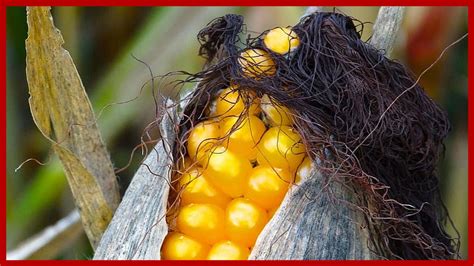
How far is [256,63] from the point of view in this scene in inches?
29.6

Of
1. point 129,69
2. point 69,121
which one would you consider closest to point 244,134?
point 69,121

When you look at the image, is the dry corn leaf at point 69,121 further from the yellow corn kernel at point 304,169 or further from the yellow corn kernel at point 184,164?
the yellow corn kernel at point 304,169

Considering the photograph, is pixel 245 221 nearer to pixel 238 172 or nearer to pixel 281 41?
pixel 238 172

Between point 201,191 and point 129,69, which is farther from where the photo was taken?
point 129,69

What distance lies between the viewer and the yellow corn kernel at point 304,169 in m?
0.73

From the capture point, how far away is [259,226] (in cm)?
73

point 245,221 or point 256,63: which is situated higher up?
point 256,63

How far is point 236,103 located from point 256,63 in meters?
0.05

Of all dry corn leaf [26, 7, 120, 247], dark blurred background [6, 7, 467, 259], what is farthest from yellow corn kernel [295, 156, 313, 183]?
dark blurred background [6, 7, 467, 259]

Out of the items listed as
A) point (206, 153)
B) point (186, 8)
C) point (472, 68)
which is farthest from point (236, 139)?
point (186, 8)

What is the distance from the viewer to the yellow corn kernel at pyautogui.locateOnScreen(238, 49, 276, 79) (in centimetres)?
75

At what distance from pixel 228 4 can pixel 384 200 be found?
2.46 ft

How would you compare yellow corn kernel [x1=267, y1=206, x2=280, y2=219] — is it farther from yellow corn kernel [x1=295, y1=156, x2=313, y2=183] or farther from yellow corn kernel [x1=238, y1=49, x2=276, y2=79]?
yellow corn kernel [x1=238, y1=49, x2=276, y2=79]

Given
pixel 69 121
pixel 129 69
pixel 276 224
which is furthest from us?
pixel 129 69
